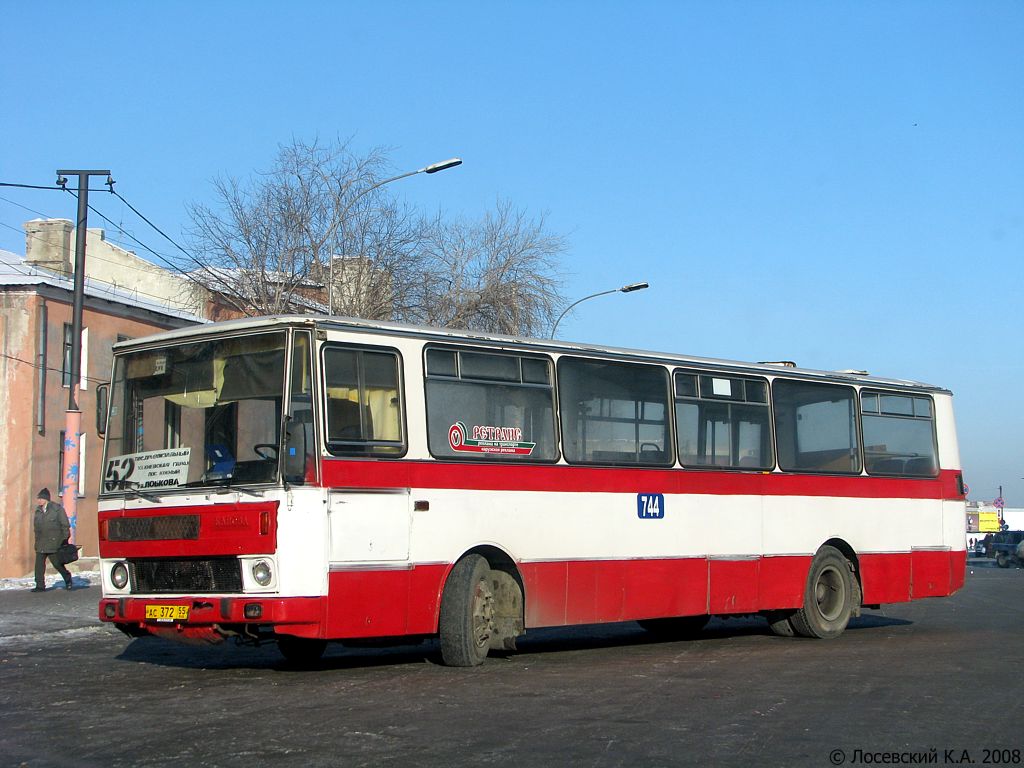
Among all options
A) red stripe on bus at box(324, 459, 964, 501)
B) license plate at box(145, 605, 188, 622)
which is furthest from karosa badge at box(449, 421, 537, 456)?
license plate at box(145, 605, 188, 622)

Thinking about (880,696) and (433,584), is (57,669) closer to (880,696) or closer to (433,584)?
(433,584)

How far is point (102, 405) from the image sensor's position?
1215cm

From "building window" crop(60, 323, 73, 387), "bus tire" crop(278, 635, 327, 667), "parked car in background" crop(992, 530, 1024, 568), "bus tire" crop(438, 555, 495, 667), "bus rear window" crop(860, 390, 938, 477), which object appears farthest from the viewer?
"parked car in background" crop(992, 530, 1024, 568)

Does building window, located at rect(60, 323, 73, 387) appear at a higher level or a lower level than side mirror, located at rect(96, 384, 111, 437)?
higher

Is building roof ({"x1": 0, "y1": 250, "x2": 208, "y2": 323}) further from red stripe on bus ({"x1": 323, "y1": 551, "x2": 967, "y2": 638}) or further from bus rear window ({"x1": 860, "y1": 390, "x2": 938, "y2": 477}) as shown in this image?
red stripe on bus ({"x1": 323, "y1": 551, "x2": 967, "y2": 638})

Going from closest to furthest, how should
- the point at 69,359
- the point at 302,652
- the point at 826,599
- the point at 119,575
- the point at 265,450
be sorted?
the point at 265,450, the point at 119,575, the point at 302,652, the point at 826,599, the point at 69,359

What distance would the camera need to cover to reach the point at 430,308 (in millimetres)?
38625

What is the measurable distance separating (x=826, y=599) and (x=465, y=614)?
20.1 ft

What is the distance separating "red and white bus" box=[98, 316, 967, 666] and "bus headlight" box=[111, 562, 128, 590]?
0.10 feet

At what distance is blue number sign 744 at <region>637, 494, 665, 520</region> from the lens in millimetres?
13758

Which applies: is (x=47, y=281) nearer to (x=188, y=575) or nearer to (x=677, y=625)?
(x=677, y=625)

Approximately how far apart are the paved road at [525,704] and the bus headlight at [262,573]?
0.88 m

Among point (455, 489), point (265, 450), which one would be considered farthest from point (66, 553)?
point (265, 450)
